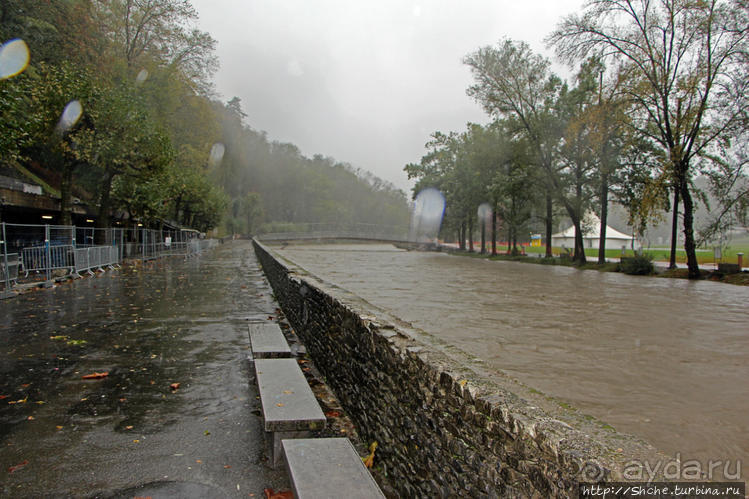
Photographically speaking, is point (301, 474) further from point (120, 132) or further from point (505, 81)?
point (505, 81)

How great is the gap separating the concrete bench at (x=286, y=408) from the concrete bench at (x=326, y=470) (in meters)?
0.17

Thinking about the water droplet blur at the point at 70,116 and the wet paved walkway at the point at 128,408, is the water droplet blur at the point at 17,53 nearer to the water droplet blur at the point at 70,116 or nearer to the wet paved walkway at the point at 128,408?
the water droplet blur at the point at 70,116

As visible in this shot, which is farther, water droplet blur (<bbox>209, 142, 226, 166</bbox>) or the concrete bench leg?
water droplet blur (<bbox>209, 142, 226, 166</bbox>)

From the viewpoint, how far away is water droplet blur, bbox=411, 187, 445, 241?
55.0m

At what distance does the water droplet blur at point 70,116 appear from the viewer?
20453mm

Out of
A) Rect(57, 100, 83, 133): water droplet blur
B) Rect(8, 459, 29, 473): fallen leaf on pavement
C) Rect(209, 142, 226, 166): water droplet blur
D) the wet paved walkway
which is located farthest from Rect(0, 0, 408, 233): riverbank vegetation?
Rect(209, 142, 226, 166): water droplet blur

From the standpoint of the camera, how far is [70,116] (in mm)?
20688

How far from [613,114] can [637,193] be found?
277 inches

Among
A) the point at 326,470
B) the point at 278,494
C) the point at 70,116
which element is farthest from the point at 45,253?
the point at 326,470

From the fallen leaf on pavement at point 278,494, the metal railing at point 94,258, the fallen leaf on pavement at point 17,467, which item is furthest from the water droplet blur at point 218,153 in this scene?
the fallen leaf on pavement at point 278,494

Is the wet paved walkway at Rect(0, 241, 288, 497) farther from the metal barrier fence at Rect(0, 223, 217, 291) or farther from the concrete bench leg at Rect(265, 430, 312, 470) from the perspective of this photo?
the metal barrier fence at Rect(0, 223, 217, 291)

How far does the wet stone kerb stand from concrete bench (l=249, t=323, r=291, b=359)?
1.38 m

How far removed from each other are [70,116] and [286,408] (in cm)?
2196

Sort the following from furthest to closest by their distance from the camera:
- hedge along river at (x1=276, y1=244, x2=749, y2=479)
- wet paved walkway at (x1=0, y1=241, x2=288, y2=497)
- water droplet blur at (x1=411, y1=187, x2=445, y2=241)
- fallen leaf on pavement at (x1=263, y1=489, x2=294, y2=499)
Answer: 1. water droplet blur at (x1=411, y1=187, x2=445, y2=241)
2. hedge along river at (x1=276, y1=244, x2=749, y2=479)
3. wet paved walkway at (x1=0, y1=241, x2=288, y2=497)
4. fallen leaf on pavement at (x1=263, y1=489, x2=294, y2=499)
